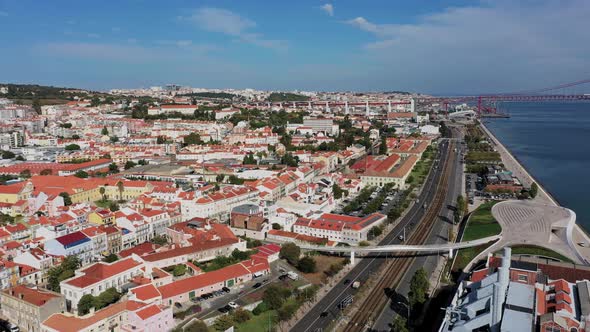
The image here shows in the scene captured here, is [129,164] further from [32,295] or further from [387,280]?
[387,280]

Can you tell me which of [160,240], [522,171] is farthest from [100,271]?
[522,171]

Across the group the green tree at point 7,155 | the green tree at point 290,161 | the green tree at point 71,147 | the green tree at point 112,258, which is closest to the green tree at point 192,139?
the green tree at point 71,147

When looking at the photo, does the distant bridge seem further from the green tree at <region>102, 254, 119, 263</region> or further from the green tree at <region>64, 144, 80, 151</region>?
the green tree at <region>64, 144, 80, 151</region>

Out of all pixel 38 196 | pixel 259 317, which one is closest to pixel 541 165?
pixel 259 317

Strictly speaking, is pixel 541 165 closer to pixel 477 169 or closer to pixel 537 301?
pixel 477 169

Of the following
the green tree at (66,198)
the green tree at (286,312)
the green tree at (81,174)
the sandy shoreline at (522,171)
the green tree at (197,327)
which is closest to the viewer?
the green tree at (197,327)

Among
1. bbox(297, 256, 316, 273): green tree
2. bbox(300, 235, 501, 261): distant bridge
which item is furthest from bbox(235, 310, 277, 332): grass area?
bbox(300, 235, 501, 261): distant bridge

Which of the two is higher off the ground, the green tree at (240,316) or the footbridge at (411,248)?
the footbridge at (411,248)

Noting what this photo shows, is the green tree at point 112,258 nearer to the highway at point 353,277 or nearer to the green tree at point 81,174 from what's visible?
the highway at point 353,277
